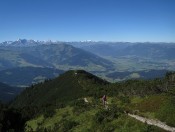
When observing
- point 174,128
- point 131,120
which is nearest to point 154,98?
point 131,120

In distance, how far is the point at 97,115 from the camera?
68062 millimetres

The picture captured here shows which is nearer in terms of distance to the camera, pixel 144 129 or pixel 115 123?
pixel 144 129

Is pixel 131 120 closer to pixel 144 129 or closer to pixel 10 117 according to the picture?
pixel 144 129

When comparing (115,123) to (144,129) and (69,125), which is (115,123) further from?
(69,125)

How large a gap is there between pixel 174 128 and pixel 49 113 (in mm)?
62251

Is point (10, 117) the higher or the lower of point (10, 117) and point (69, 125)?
the lower

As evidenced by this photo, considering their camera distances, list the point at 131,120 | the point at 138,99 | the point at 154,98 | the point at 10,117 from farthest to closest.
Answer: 1. the point at 10,117
2. the point at 138,99
3. the point at 154,98
4. the point at 131,120

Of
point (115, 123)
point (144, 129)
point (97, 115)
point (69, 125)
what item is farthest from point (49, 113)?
point (144, 129)

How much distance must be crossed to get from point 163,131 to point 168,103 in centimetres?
1460

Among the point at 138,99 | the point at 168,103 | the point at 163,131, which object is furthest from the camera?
the point at 138,99

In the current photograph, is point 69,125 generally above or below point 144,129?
below

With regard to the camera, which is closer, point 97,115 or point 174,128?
point 174,128

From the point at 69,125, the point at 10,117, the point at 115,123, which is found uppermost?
the point at 115,123

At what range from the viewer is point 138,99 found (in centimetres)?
8381
